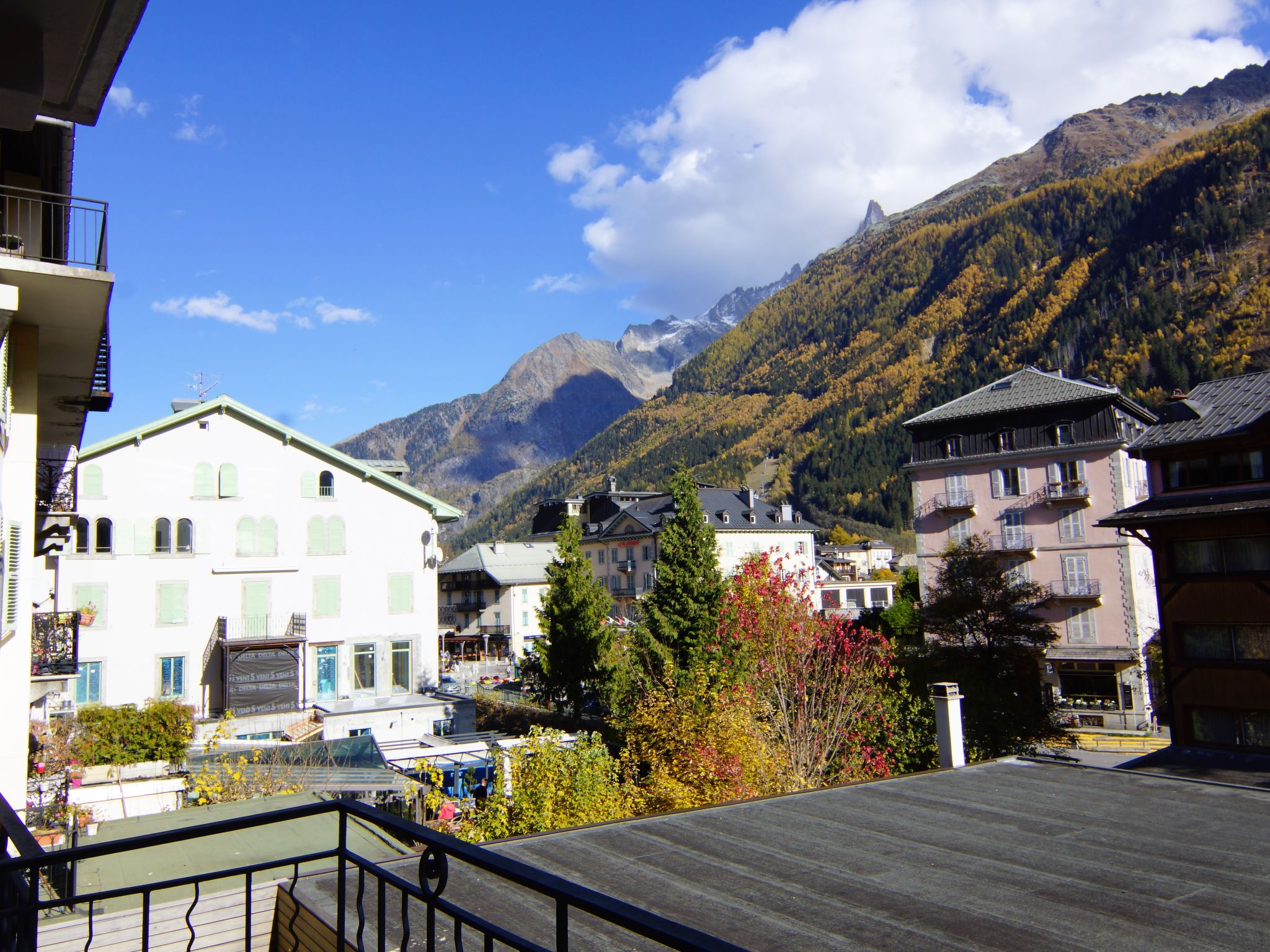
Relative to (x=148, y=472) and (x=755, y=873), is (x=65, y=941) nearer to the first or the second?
(x=755, y=873)

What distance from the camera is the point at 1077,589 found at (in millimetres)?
40875

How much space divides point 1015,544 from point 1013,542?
9cm

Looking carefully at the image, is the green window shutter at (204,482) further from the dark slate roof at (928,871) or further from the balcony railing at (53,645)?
the dark slate roof at (928,871)

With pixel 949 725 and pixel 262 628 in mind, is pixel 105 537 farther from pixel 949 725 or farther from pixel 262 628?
pixel 949 725

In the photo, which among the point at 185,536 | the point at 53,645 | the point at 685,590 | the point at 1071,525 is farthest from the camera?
the point at 1071,525

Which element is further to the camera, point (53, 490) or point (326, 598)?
point (326, 598)

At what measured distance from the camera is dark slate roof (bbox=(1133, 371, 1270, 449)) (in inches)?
974

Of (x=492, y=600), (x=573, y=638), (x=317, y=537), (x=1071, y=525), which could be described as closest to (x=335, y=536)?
(x=317, y=537)

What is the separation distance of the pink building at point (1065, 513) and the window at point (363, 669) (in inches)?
1022

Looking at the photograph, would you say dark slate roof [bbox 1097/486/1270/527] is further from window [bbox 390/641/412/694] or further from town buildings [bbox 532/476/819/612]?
town buildings [bbox 532/476/819/612]

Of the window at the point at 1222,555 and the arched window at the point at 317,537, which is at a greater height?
the arched window at the point at 317,537

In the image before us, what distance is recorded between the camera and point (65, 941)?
32.0 ft

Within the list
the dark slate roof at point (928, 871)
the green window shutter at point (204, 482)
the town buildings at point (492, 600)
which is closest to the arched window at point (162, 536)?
the green window shutter at point (204, 482)

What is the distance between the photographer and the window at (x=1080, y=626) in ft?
133
